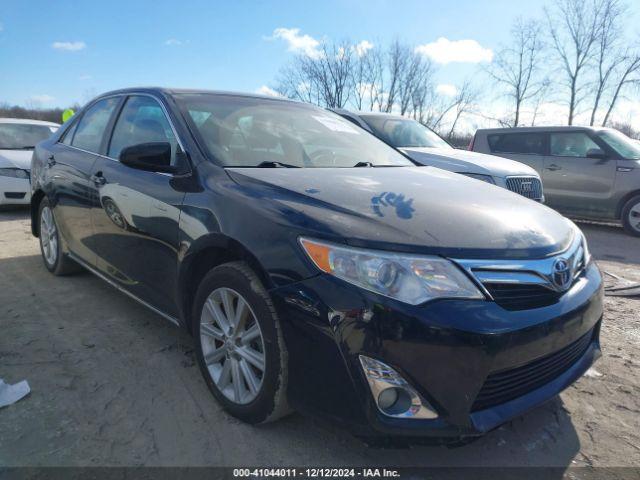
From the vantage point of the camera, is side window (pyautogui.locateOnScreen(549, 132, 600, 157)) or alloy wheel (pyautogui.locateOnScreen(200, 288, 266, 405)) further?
side window (pyautogui.locateOnScreen(549, 132, 600, 157))

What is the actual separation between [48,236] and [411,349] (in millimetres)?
3887

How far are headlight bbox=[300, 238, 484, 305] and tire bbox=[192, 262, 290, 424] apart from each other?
15.3 inches

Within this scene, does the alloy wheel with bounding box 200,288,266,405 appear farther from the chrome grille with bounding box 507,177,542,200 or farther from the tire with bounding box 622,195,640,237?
the tire with bounding box 622,195,640,237

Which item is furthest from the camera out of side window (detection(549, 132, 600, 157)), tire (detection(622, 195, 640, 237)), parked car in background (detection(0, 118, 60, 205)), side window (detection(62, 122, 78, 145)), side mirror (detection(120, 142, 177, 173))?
side window (detection(549, 132, 600, 157))

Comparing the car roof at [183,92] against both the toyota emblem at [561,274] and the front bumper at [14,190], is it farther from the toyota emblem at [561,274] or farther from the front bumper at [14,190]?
the front bumper at [14,190]

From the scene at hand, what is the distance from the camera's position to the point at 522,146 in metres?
8.68

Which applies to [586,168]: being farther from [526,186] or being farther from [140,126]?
[140,126]

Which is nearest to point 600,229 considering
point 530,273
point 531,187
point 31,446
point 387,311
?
point 531,187

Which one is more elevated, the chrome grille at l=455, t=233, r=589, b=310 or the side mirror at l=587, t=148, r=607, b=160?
the side mirror at l=587, t=148, r=607, b=160

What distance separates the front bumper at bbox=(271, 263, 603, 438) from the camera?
5.45ft

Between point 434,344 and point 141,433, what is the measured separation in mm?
1381

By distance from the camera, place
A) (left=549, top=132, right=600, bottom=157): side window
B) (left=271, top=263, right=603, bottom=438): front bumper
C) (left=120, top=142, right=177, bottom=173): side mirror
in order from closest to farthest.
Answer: (left=271, top=263, right=603, bottom=438): front bumper < (left=120, top=142, right=177, bottom=173): side mirror < (left=549, top=132, right=600, bottom=157): side window

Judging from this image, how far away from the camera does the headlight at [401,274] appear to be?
1708mm

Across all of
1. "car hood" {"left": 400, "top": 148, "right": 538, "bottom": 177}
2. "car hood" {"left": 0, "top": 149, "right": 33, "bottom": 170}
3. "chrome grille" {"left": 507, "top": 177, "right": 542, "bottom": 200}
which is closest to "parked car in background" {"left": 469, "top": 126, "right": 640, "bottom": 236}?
"car hood" {"left": 400, "top": 148, "right": 538, "bottom": 177}
